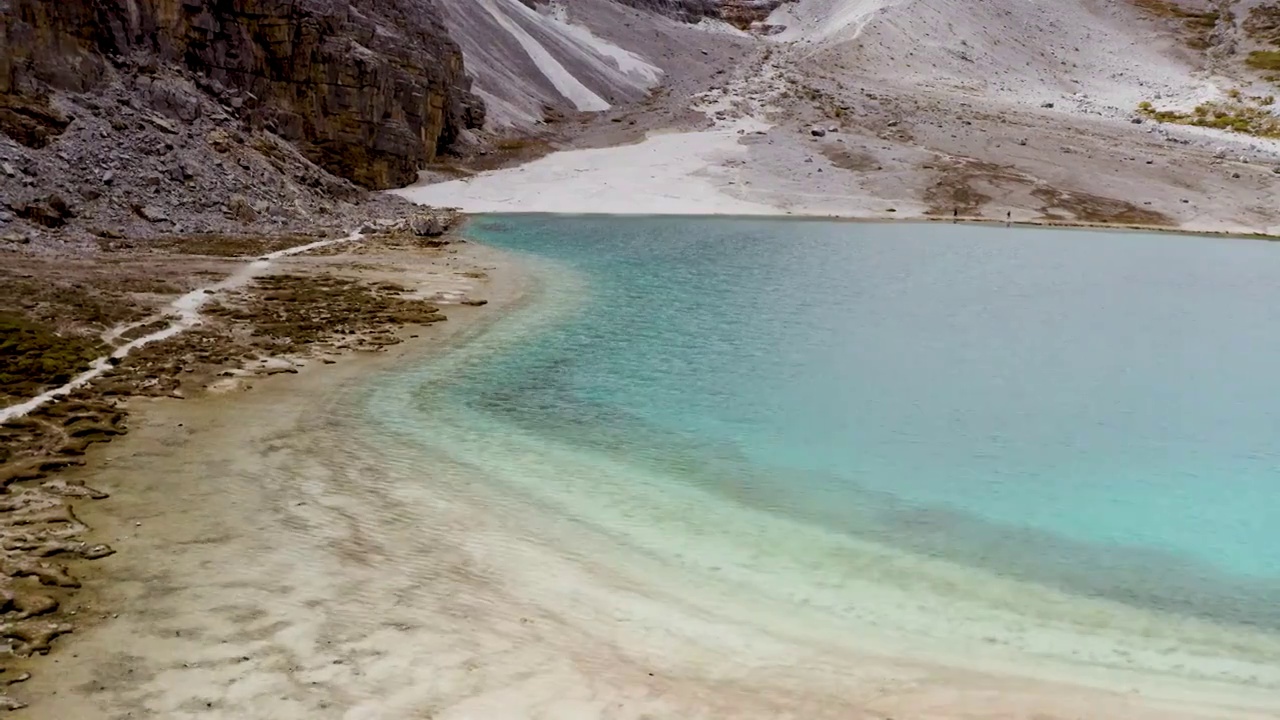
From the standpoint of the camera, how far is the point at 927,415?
469 inches

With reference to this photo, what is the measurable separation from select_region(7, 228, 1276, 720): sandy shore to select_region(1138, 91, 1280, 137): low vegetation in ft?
219

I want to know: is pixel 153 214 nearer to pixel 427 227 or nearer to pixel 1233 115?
pixel 427 227

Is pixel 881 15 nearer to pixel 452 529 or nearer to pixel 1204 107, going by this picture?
pixel 1204 107

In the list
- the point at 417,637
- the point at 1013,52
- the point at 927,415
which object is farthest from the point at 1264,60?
the point at 417,637

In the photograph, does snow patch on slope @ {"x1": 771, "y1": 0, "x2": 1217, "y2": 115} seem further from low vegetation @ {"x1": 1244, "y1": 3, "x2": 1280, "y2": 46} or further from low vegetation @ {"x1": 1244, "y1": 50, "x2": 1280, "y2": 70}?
low vegetation @ {"x1": 1244, "y1": 3, "x2": 1280, "y2": 46}

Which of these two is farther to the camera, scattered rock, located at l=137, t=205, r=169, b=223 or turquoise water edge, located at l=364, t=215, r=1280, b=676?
scattered rock, located at l=137, t=205, r=169, b=223

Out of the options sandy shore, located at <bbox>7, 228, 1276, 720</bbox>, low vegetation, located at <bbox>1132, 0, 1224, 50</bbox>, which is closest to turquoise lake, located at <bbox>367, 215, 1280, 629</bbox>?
sandy shore, located at <bbox>7, 228, 1276, 720</bbox>

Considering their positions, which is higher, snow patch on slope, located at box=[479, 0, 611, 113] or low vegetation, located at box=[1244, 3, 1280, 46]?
low vegetation, located at box=[1244, 3, 1280, 46]

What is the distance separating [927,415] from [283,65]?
36172 millimetres

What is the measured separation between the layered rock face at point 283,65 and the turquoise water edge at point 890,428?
18.0 metres

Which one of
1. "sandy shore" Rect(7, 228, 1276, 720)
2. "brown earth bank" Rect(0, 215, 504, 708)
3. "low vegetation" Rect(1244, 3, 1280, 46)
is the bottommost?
"sandy shore" Rect(7, 228, 1276, 720)

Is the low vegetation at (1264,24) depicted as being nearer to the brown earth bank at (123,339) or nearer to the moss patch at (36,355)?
the brown earth bank at (123,339)

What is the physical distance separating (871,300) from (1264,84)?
7015 centimetres

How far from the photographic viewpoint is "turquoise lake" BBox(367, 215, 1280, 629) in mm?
8453
